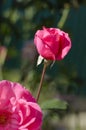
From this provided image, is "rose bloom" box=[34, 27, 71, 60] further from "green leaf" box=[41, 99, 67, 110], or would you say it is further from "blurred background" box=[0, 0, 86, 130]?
"blurred background" box=[0, 0, 86, 130]

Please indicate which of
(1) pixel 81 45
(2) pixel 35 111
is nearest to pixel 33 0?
(2) pixel 35 111

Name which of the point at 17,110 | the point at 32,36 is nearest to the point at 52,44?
the point at 17,110

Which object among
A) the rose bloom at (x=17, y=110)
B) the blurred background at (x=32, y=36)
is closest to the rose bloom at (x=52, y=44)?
the rose bloom at (x=17, y=110)

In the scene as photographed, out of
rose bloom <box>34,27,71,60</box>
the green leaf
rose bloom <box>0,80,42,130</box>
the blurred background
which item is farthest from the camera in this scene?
the blurred background

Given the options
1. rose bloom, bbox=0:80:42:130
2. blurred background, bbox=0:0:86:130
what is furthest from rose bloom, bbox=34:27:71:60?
blurred background, bbox=0:0:86:130

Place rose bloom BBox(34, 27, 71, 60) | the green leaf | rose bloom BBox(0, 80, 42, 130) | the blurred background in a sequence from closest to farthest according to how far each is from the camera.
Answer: rose bloom BBox(0, 80, 42, 130) → rose bloom BBox(34, 27, 71, 60) → the green leaf → the blurred background

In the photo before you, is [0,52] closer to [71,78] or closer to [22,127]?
[71,78]

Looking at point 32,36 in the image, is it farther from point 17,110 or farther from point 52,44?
point 17,110

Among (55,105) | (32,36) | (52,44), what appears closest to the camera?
(52,44)
